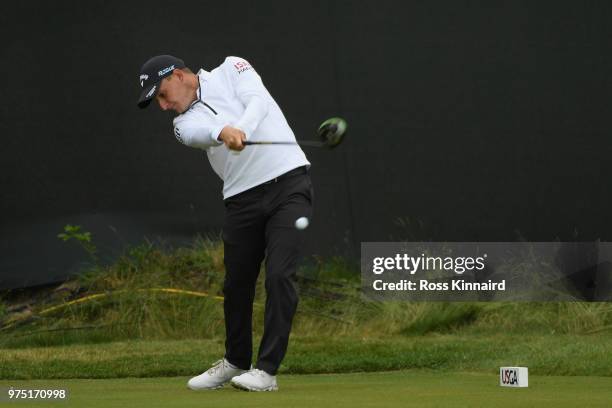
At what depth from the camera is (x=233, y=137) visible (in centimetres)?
558

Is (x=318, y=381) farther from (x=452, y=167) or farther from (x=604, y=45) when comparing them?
(x=604, y=45)

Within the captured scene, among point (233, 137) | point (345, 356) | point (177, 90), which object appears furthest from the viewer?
point (345, 356)

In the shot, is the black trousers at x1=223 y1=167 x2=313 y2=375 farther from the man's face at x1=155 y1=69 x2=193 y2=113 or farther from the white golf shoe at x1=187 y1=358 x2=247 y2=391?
the man's face at x1=155 y1=69 x2=193 y2=113

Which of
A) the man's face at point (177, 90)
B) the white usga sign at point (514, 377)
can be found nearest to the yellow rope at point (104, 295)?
the man's face at point (177, 90)

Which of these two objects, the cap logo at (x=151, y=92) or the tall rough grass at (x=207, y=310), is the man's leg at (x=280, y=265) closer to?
the cap logo at (x=151, y=92)

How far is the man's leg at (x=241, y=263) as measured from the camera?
5.95m

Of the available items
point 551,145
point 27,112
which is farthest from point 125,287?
point 551,145

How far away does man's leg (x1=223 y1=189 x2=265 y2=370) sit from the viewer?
19.5 ft

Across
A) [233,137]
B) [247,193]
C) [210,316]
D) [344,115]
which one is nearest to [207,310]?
[210,316]

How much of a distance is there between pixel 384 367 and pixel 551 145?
8.38ft

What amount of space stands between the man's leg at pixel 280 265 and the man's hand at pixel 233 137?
39 centimetres

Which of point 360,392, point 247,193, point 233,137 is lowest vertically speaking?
point 360,392

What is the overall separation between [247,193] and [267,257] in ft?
0.96

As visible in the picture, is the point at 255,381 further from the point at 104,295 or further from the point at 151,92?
the point at 104,295
